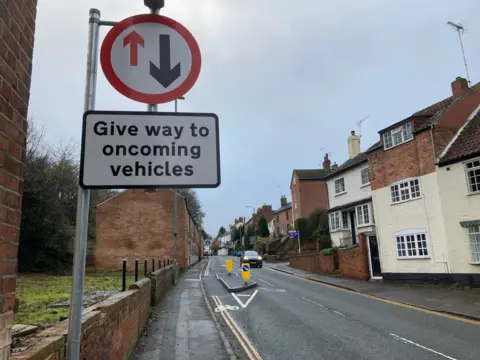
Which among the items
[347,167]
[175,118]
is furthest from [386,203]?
[175,118]

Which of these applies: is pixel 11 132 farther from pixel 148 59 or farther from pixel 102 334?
pixel 102 334

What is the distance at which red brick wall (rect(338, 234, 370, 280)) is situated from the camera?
23.5 metres

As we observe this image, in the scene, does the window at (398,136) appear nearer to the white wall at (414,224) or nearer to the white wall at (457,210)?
the white wall at (414,224)

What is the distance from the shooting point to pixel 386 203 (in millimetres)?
21859

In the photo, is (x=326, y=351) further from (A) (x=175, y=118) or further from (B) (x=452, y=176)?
(B) (x=452, y=176)

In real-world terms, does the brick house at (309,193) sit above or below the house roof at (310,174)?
below

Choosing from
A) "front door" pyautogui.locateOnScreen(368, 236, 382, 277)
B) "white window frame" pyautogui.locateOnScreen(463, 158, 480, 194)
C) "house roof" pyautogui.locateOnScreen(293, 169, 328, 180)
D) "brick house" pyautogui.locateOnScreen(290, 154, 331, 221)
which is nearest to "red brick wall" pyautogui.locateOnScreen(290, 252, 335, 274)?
"front door" pyautogui.locateOnScreen(368, 236, 382, 277)

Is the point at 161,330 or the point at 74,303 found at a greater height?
the point at 74,303

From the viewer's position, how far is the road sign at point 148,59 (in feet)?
8.55

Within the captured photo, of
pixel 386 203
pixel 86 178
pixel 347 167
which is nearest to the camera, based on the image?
pixel 86 178

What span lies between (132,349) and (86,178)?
21.1 feet

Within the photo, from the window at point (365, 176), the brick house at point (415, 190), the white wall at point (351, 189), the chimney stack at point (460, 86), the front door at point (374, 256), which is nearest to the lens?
the brick house at point (415, 190)

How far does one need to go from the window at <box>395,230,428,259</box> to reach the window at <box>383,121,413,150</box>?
16.4ft

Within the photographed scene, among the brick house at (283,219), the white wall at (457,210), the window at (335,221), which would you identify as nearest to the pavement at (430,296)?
the white wall at (457,210)
